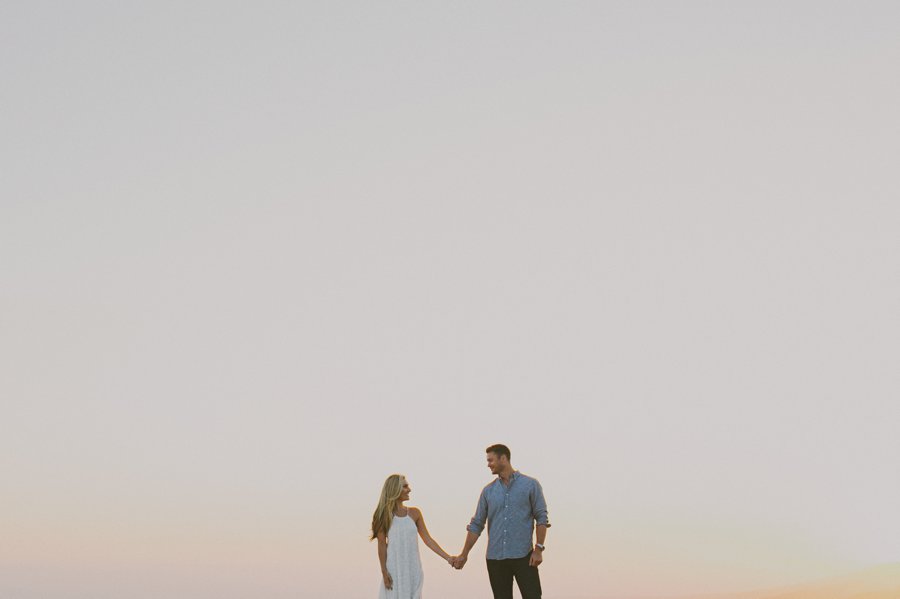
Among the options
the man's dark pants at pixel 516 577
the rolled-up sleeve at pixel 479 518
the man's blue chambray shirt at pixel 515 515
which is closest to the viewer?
the man's dark pants at pixel 516 577

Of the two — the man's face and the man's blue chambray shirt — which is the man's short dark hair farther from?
the man's blue chambray shirt

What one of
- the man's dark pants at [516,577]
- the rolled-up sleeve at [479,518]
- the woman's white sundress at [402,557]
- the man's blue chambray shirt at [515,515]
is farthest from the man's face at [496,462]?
the woman's white sundress at [402,557]

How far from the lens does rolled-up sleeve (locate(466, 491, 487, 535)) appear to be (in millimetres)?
15258

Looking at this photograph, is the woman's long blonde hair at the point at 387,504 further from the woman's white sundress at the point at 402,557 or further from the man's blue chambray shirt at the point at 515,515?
the man's blue chambray shirt at the point at 515,515

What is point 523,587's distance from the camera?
1470 centimetres

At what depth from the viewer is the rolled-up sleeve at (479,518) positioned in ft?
50.1

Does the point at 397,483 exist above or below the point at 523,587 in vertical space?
above

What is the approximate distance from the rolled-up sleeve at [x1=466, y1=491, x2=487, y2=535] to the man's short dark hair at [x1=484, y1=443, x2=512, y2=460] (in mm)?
808

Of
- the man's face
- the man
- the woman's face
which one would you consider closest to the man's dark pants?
the man

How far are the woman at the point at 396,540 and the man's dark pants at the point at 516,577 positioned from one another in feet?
3.27

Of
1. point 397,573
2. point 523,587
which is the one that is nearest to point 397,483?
point 397,573

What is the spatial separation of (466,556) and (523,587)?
1152 mm

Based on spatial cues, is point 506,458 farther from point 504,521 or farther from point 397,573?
point 397,573

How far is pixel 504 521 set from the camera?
14820 millimetres
